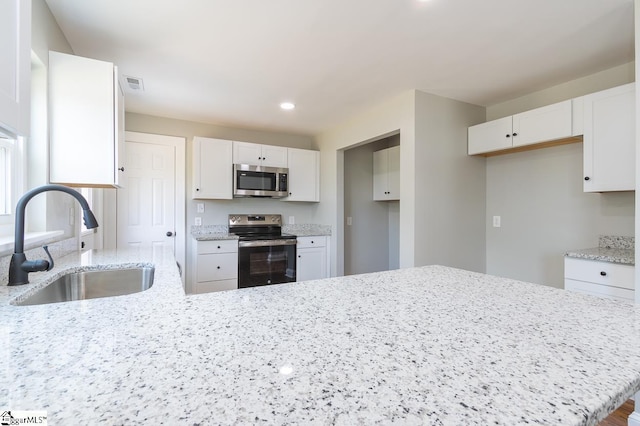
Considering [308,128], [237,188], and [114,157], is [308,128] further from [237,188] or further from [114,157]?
[114,157]

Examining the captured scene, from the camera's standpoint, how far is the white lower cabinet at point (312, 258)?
379 cm

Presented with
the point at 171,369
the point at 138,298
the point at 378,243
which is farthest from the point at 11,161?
the point at 378,243

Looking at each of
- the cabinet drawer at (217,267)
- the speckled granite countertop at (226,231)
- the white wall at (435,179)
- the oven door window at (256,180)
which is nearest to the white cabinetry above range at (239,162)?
the oven door window at (256,180)

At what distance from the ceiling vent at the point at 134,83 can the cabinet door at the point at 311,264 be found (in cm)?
238

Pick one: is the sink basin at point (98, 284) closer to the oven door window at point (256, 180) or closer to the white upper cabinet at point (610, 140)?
the oven door window at point (256, 180)

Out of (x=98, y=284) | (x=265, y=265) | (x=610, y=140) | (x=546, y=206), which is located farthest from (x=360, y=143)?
(x=98, y=284)

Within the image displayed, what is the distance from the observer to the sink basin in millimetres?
1312

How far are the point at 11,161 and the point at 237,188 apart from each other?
2.25 m

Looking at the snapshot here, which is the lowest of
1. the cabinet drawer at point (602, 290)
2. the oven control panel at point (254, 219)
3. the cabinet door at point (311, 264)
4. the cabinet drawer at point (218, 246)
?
the cabinet door at point (311, 264)

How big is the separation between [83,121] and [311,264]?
2754 millimetres

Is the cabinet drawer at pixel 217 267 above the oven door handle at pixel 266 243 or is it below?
below

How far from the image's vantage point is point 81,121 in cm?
171

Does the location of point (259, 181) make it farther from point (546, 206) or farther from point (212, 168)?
point (546, 206)

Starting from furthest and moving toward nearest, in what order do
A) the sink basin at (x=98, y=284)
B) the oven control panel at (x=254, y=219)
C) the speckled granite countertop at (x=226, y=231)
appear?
the oven control panel at (x=254, y=219) → the speckled granite countertop at (x=226, y=231) → the sink basin at (x=98, y=284)
